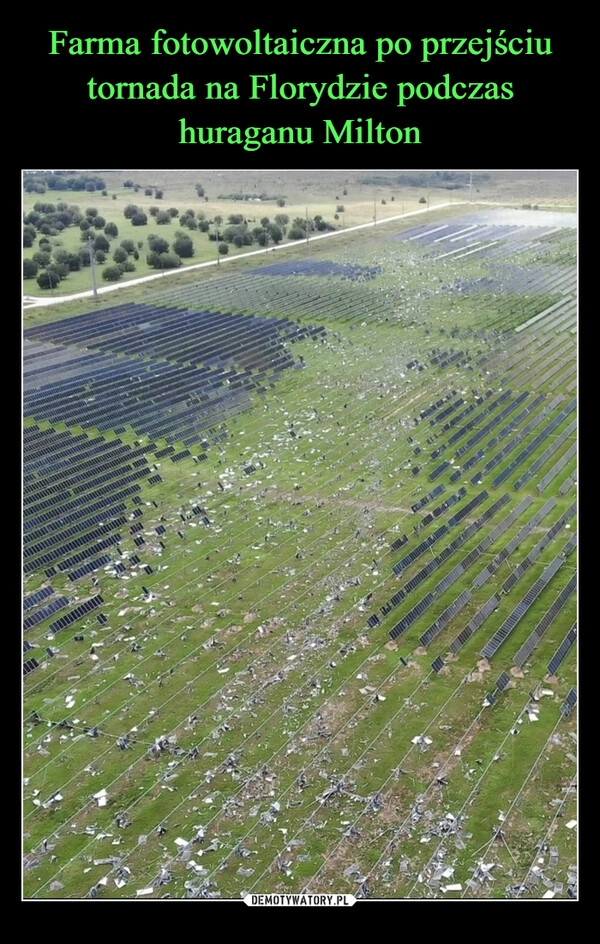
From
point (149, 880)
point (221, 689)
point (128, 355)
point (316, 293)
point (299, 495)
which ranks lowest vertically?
point (149, 880)

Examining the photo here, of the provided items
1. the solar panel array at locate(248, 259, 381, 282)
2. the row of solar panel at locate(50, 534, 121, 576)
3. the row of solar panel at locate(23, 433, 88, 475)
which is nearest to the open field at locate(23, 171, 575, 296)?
the solar panel array at locate(248, 259, 381, 282)

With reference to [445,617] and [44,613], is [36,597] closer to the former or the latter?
[44,613]

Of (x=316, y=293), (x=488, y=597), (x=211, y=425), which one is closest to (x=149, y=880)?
(x=488, y=597)

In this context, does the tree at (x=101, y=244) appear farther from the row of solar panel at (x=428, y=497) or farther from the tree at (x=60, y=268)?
the row of solar panel at (x=428, y=497)

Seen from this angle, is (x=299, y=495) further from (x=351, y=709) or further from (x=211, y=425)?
(x=351, y=709)

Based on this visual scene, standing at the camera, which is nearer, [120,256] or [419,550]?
[419,550]

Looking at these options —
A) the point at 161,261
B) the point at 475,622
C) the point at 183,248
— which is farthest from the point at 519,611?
the point at 183,248

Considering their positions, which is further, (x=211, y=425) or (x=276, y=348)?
(x=276, y=348)

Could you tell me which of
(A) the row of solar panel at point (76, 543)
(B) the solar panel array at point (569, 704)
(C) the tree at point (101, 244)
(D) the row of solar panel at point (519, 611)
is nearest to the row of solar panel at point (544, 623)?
(D) the row of solar panel at point (519, 611)

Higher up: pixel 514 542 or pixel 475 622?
pixel 514 542
